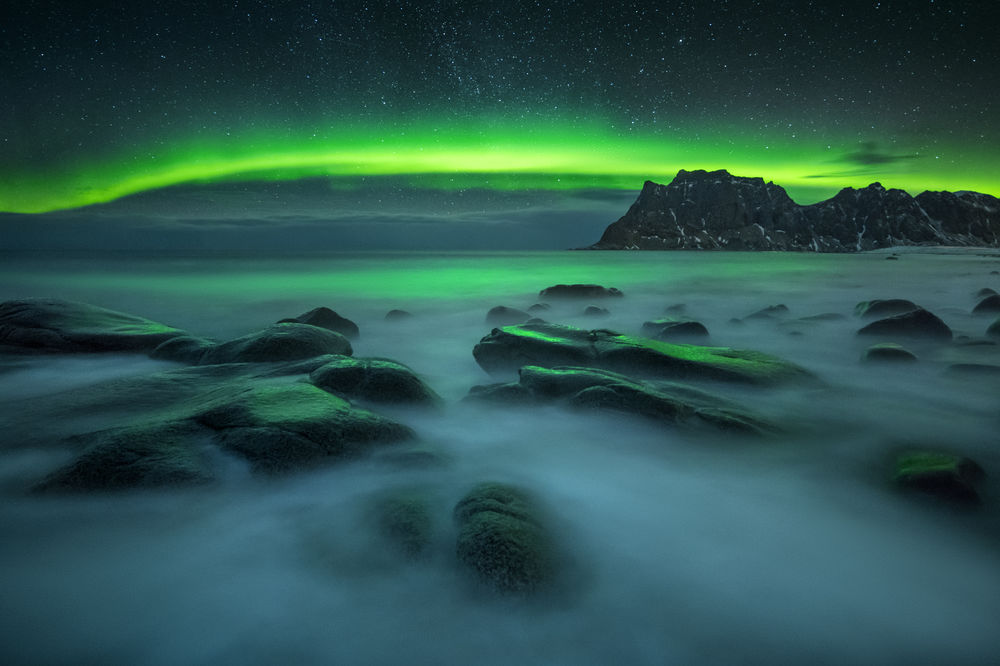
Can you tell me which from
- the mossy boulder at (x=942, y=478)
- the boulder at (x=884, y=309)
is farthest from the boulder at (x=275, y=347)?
the boulder at (x=884, y=309)

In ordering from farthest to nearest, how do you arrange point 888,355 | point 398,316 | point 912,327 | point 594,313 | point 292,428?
point 398,316 < point 594,313 < point 912,327 < point 888,355 < point 292,428

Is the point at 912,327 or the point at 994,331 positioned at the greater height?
the point at 912,327

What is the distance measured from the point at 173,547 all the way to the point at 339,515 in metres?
0.91

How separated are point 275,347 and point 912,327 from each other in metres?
10.9

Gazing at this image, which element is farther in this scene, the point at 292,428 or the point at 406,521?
the point at 292,428

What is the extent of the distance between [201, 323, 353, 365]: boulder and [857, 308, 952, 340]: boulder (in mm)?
10008

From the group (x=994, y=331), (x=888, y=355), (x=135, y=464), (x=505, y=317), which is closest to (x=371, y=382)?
(x=135, y=464)

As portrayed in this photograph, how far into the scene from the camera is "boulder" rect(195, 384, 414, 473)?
11.9 ft

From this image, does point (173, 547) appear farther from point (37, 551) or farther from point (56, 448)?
point (56, 448)

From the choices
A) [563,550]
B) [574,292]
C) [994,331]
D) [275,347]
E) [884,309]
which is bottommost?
[563,550]

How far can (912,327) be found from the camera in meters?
9.34

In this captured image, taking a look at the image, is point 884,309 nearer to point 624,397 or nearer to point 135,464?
point 624,397

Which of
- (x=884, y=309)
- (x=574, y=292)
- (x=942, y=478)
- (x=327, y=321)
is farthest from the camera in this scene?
(x=574, y=292)

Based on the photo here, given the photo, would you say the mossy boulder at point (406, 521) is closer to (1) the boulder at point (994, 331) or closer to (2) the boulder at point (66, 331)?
(2) the boulder at point (66, 331)
